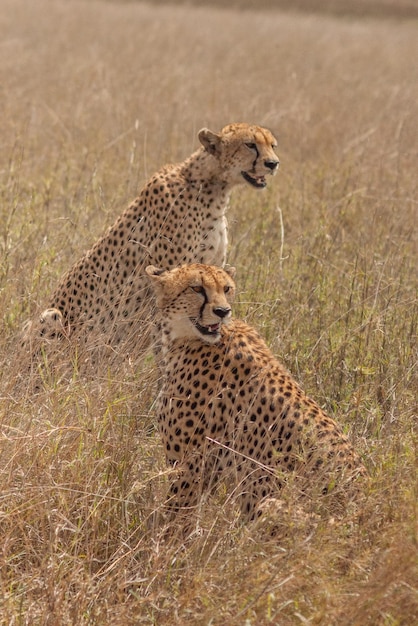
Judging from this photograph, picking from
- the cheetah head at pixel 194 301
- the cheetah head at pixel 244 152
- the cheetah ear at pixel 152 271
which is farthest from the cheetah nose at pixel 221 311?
the cheetah head at pixel 244 152

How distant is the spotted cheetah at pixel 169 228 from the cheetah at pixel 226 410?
801 mm

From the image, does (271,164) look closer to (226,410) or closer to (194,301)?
(194,301)

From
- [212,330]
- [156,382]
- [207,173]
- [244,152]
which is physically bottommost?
[156,382]

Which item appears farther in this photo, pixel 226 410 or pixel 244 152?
pixel 244 152

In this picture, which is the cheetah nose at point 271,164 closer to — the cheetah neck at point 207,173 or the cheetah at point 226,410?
the cheetah neck at point 207,173

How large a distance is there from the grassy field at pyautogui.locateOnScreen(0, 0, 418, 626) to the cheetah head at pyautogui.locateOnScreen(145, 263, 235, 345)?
9.9 inches

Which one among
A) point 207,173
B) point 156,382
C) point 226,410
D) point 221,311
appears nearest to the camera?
point 226,410

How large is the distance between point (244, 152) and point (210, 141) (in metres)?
0.16

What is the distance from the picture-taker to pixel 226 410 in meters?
3.08

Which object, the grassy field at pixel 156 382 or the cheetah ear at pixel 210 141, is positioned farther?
the cheetah ear at pixel 210 141

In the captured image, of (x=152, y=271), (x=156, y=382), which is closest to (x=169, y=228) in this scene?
(x=152, y=271)

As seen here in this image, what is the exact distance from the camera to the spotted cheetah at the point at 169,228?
423 centimetres

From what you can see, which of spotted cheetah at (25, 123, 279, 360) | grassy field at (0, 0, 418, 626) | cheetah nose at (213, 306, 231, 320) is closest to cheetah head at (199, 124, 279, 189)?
spotted cheetah at (25, 123, 279, 360)

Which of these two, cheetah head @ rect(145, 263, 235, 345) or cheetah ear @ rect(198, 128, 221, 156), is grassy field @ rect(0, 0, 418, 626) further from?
cheetah ear @ rect(198, 128, 221, 156)
